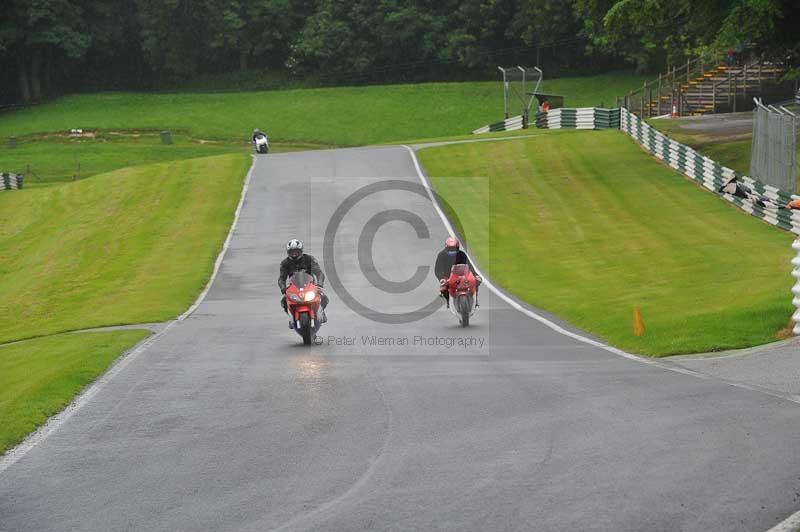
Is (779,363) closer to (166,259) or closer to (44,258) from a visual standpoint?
(166,259)

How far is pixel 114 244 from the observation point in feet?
126

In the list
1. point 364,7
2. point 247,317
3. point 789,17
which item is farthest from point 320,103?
point 247,317

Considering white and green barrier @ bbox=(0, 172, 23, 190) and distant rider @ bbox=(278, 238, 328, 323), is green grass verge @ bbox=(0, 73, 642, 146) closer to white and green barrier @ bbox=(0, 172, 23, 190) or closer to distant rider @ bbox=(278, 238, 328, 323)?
white and green barrier @ bbox=(0, 172, 23, 190)

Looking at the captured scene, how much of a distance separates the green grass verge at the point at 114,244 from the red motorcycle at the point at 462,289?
739cm

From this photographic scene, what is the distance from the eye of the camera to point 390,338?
19.9 m

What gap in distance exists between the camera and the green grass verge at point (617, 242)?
1950 centimetres

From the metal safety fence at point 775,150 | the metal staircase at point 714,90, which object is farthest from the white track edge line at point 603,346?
the metal staircase at point 714,90

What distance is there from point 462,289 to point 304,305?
348cm

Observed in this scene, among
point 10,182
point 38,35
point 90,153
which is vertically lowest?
point 90,153

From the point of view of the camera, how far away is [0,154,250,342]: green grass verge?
27.8m

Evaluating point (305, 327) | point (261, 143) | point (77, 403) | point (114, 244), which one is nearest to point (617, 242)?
point (305, 327)

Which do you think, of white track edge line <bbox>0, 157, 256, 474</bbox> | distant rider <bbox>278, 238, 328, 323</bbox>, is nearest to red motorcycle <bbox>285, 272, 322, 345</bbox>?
distant rider <bbox>278, 238, 328, 323</bbox>

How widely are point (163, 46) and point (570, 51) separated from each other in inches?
1564

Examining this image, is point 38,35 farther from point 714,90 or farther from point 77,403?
point 77,403
